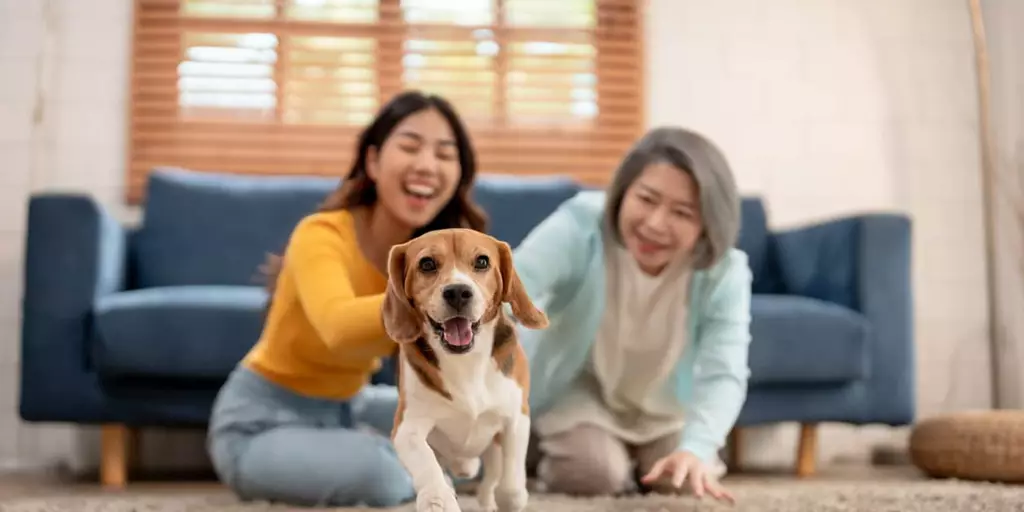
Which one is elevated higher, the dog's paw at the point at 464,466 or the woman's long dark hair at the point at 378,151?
the woman's long dark hair at the point at 378,151

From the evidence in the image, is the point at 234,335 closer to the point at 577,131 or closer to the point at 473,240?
the point at 473,240

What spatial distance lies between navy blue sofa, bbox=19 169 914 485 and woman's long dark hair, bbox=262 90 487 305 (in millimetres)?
569

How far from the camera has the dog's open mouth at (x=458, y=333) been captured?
91 centimetres

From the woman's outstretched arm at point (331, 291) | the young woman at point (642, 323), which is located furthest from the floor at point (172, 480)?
the woman's outstretched arm at point (331, 291)

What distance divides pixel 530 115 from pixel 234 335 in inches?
53.2

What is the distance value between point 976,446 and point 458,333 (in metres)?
1.54

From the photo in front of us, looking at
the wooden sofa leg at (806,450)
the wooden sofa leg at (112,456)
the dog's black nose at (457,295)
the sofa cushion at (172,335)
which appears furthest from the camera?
the wooden sofa leg at (806,450)

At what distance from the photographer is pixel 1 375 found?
2662mm

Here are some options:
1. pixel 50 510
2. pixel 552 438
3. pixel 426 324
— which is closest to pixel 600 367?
pixel 552 438

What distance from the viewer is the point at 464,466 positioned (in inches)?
45.7

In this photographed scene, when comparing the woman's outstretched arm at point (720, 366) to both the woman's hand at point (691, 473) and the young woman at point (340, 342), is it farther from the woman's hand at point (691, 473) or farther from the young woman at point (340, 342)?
the young woman at point (340, 342)

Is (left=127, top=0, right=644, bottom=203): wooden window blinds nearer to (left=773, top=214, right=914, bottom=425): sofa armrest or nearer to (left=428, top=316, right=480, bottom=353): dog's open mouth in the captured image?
(left=773, top=214, right=914, bottom=425): sofa armrest

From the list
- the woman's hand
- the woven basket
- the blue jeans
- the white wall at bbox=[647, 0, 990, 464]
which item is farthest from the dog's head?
the white wall at bbox=[647, 0, 990, 464]

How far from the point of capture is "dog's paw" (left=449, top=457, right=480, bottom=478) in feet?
3.78
